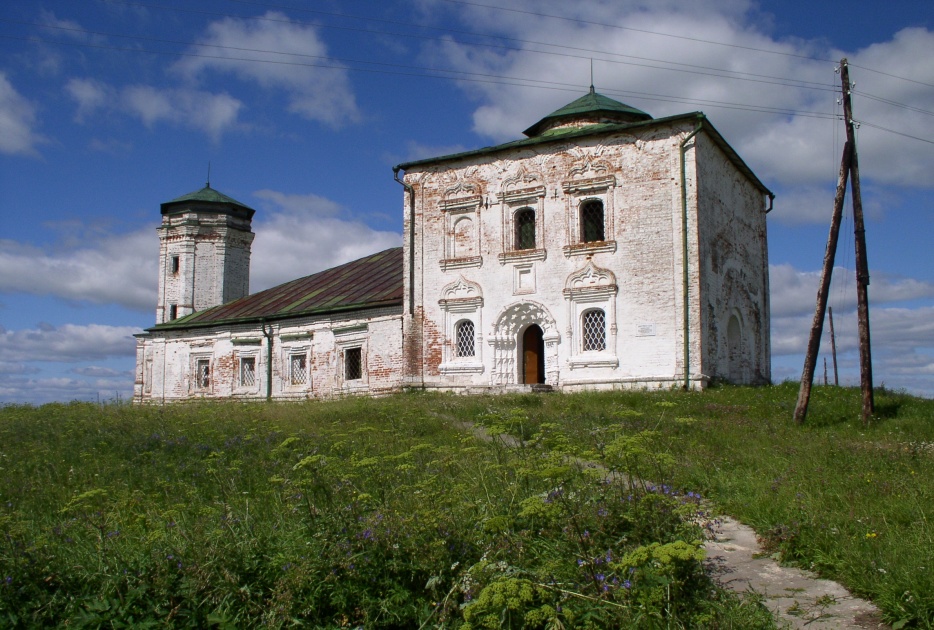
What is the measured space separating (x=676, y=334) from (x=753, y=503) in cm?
1077

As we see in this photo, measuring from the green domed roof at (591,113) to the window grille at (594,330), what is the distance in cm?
633

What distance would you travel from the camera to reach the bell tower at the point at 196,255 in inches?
1255

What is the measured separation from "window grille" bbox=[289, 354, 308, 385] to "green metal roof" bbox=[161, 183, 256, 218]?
1108 cm

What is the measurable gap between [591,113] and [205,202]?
1879 centimetres

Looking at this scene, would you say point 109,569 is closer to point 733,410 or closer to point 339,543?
point 339,543

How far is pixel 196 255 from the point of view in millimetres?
32062

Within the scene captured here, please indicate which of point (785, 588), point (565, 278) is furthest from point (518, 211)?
point (785, 588)

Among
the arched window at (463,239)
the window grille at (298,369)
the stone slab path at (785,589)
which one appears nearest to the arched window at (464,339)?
the arched window at (463,239)

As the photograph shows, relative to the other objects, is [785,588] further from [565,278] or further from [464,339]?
[464,339]

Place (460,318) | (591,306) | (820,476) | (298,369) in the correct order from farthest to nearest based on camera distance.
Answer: (298,369), (460,318), (591,306), (820,476)

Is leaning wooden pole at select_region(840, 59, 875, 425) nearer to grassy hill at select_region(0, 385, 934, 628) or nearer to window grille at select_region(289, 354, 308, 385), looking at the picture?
grassy hill at select_region(0, 385, 934, 628)

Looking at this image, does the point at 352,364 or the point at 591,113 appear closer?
the point at 591,113

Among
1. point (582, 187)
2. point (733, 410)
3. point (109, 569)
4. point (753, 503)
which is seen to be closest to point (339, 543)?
point (109, 569)

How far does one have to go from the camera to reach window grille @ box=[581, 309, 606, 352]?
18281mm
